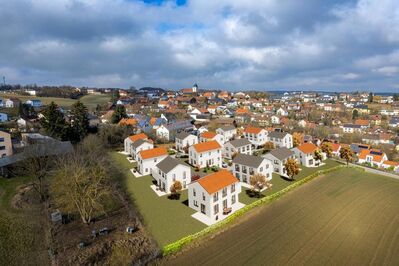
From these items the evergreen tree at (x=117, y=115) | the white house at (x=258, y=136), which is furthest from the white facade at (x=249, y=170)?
the evergreen tree at (x=117, y=115)

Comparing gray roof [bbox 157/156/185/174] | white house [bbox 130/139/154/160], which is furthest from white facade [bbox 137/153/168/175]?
white house [bbox 130/139/154/160]

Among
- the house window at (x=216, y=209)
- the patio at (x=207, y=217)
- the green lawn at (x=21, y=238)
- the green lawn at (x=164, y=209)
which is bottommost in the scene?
the patio at (x=207, y=217)

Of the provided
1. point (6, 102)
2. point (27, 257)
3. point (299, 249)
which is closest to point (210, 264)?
point (299, 249)

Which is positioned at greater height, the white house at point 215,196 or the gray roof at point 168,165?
the gray roof at point 168,165

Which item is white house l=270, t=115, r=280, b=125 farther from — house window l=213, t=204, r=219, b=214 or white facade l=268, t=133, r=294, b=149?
house window l=213, t=204, r=219, b=214

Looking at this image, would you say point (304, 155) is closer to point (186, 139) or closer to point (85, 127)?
point (186, 139)

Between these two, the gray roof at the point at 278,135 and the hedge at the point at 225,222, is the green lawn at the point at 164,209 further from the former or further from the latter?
the gray roof at the point at 278,135
